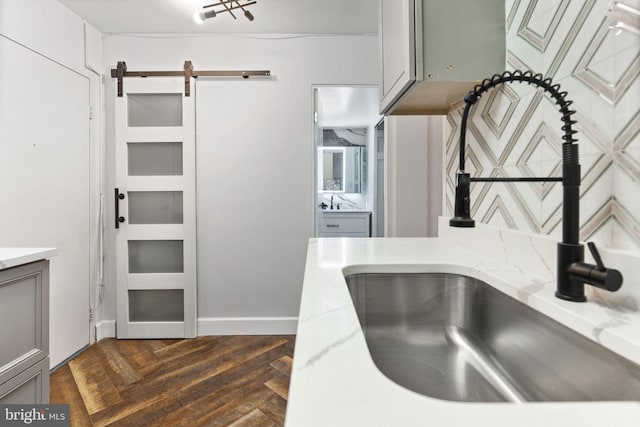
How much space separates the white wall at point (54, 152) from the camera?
1764mm

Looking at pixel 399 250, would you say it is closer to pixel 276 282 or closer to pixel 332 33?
pixel 276 282

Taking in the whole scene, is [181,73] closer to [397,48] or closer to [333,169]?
[397,48]

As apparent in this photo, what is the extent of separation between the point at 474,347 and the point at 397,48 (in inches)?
39.7

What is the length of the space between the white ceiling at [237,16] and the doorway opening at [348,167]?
1.12 meters

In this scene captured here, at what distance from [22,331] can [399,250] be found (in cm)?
140

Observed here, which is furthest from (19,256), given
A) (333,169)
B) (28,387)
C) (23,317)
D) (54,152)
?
(333,169)

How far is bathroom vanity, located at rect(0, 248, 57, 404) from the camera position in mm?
1052

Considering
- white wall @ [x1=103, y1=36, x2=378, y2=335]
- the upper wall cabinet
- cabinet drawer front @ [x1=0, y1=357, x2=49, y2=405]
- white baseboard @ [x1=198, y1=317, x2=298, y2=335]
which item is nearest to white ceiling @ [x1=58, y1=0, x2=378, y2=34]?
white wall @ [x1=103, y1=36, x2=378, y2=335]

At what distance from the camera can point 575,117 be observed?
73 cm

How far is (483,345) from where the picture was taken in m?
0.79

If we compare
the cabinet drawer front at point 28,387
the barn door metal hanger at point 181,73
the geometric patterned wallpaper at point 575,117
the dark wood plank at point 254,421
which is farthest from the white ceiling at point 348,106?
the cabinet drawer front at point 28,387

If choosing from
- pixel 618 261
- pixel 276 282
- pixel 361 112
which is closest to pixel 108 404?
pixel 276 282

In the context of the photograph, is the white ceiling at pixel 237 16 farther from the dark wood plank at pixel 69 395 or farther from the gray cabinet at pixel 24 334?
the dark wood plank at pixel 69 395

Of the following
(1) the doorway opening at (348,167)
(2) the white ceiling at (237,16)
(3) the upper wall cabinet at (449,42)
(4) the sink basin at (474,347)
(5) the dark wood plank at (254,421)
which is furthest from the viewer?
(1) the doorway opening at (348,167)
